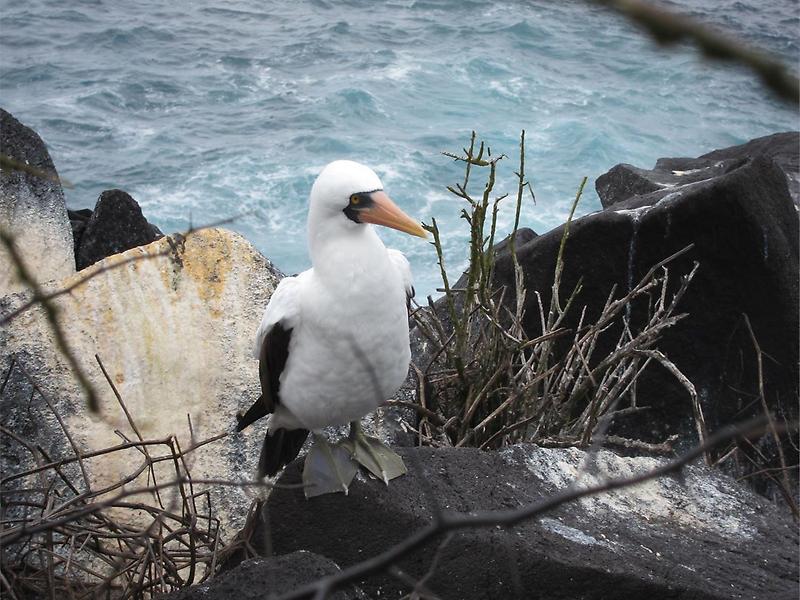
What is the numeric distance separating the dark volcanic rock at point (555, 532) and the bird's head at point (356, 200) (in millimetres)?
669

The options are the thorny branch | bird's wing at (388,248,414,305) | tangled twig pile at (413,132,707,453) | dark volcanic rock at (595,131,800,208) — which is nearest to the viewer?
the thorny branch

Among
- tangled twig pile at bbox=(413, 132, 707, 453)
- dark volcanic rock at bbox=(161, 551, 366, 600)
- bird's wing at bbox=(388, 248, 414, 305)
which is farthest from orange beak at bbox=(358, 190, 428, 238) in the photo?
dark volcanic rock at bbox=(161, 551, 366, 600)

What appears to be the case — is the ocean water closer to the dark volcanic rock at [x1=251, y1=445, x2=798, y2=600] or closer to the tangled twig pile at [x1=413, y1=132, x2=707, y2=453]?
the tangled twig pile at [x1=413, y1=132, x2=707, y2=453]

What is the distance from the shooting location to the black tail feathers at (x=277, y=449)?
343 cm

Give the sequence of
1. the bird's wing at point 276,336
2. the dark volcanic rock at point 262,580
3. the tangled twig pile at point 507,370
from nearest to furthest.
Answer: the dark volcanic rock at point 262,580 < the bird's wing at point 276,336 < the tangled twig pile at point 507,370

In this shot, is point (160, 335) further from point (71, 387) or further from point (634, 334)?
point (634, 334)

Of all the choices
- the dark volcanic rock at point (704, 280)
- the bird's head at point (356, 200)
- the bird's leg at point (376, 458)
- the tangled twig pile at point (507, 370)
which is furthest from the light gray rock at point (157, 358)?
the dark volcanic rock at point (704, 280)

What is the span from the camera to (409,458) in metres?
3.16

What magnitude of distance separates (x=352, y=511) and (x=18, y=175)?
2.81 m

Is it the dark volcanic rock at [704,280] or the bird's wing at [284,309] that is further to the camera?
the dark volcanic rock at [704,280]

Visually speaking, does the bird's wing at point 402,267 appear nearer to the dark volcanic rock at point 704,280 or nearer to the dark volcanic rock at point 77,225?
the dark volcanic rock at point 704,280

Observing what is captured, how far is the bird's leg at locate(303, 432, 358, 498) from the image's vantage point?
291 centimetres

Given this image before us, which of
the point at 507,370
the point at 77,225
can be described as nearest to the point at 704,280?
the point at 507,370

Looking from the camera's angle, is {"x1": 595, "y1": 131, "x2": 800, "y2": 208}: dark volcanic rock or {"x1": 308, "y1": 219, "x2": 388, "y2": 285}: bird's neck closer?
{"x1": 308, "y1": 219, "x2": 388, "y2": 285}: bird's neck
